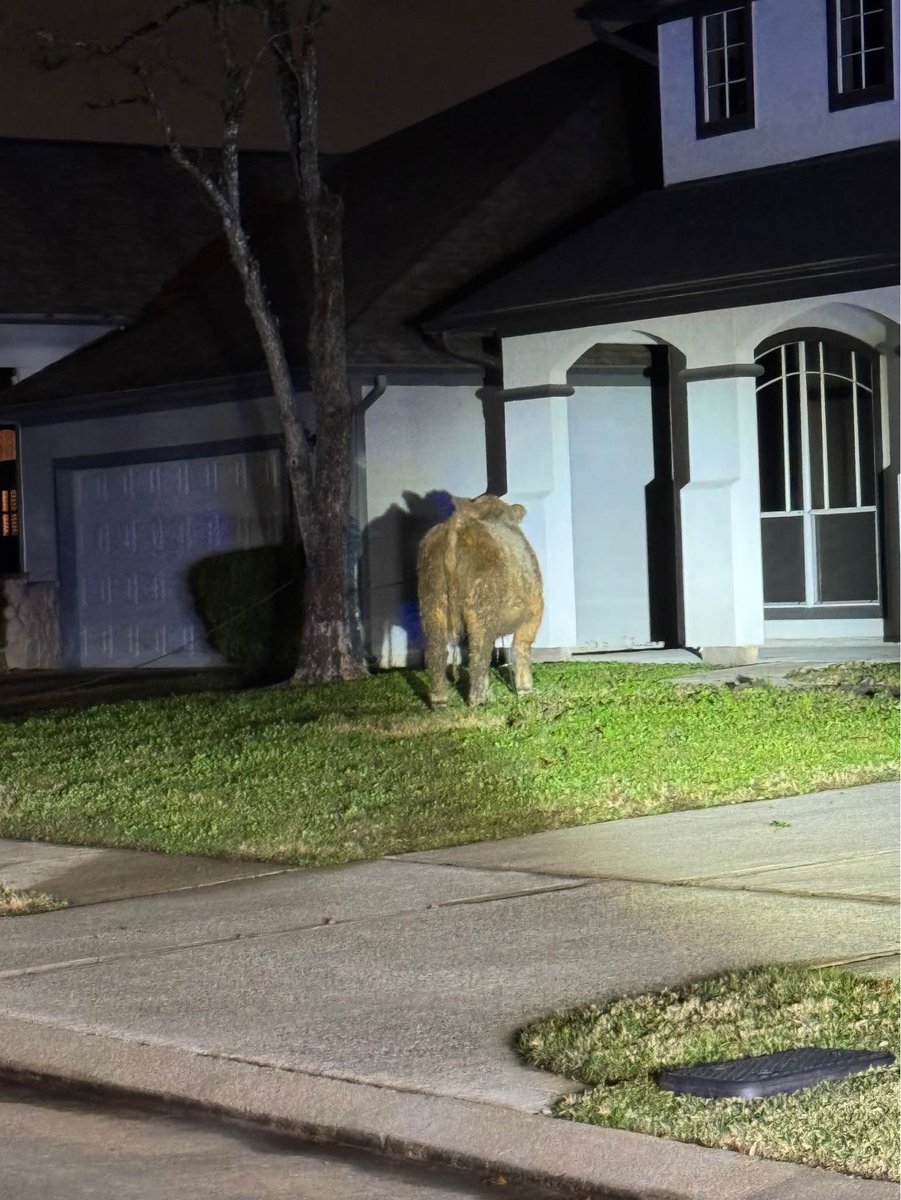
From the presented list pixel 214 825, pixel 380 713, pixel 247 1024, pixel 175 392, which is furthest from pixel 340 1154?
pixel 175 392

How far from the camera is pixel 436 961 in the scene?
738 cm

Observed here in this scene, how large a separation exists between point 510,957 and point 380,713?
25.8 feet

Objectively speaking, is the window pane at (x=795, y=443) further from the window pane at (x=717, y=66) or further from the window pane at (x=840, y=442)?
the window pane at (x=717, y=66)

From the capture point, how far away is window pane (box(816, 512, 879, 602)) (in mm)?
19453

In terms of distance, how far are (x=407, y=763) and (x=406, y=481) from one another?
8.79 m

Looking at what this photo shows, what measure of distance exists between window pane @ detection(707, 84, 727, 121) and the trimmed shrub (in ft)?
20.5

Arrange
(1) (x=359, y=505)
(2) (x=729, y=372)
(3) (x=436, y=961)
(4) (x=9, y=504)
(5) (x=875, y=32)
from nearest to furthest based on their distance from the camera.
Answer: (3) (x=436, y=961), (2) (x=729, y=372), (5) (x=875, y=32), (1) (x=359, y=505), (4) (x=9, y=504)

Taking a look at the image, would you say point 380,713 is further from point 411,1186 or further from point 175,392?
point 411,1186

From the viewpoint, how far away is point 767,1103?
538 centimetres

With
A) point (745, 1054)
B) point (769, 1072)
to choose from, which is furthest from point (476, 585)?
point (769, 1072)

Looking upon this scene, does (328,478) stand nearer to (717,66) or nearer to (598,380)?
(598,380)

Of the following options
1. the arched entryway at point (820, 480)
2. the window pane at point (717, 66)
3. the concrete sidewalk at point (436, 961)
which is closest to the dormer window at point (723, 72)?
the window pane at point (717, 66)

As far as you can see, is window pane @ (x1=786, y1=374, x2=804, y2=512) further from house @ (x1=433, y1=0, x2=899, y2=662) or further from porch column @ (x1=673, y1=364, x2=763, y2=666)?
porch column @ (x1=673, y1=364, x2=763, y2=666)

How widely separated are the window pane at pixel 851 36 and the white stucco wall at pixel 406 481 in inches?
207
